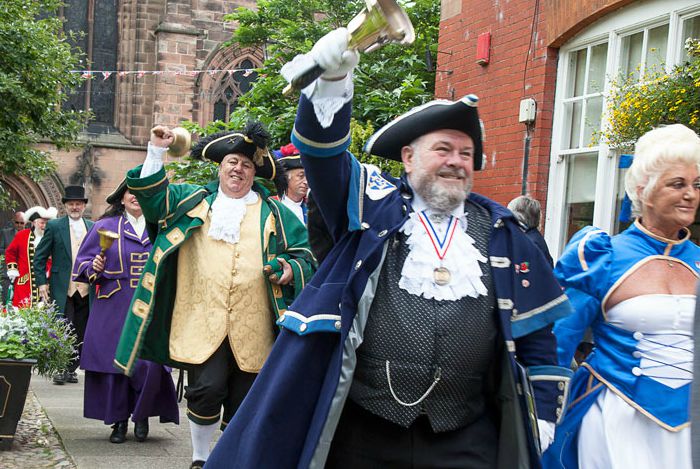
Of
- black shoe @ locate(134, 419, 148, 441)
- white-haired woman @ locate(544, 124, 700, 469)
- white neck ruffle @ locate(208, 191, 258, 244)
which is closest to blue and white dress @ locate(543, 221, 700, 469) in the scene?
white-haired woman @ locate(544, 124, 700, 469)

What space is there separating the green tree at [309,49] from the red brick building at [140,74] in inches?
336

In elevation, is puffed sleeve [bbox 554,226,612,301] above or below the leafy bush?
above

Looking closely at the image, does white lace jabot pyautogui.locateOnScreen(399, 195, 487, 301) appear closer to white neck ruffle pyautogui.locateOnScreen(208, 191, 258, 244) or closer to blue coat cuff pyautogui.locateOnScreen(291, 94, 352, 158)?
blue coat cuff pyautogui.locateOnScreen(291, 94, 352, 158)

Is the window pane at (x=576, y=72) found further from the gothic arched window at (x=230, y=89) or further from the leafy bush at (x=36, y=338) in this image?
the gothic arched window at (x=230, y=89)

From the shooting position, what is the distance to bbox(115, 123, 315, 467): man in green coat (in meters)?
5.80

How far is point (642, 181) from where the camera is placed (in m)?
4.14

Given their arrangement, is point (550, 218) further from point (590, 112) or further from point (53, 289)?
point (53, 289)

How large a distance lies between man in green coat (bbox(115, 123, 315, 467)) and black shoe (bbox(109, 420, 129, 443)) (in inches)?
53.4

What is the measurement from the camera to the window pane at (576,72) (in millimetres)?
8984


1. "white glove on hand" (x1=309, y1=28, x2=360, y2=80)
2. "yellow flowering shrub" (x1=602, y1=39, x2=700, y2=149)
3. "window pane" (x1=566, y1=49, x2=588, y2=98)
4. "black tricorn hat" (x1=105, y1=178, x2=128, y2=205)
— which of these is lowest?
"black tricorn hat" (x1=105, y1=178, x2=128, y2=205)

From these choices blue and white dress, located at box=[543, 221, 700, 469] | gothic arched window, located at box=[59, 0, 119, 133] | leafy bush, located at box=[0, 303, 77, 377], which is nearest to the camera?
blue and white dress, located at box=[543, 221, 700, 469]

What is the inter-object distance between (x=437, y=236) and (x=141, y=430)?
168 inches

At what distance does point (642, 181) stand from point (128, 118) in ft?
84.5

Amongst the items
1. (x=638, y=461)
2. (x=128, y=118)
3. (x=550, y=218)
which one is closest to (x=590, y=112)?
(x=550, y=218)
